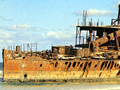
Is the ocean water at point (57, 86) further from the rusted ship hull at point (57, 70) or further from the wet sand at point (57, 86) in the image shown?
the rusted ship hull at point (57, 70)

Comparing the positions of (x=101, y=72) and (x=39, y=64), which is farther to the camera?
(x=101, y=72)

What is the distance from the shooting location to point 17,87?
3000 centimetres

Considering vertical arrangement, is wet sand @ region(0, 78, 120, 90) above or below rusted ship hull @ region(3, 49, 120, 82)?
below

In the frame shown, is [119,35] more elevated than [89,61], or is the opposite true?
[119,35]

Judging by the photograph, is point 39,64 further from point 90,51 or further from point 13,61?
point 90,51

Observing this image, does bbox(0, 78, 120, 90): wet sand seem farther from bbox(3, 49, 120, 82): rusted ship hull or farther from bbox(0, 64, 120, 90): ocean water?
bbox(3, 49, 120, 82): rusted ship hull

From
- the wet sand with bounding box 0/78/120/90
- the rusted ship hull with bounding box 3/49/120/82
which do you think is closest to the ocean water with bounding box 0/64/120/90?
the wet sand with bounding box 0/78/120/90

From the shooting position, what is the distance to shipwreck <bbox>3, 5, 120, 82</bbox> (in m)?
A: 32.0

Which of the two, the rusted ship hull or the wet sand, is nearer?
the wet sand

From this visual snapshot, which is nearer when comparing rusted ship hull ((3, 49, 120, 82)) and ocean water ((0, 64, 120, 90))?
ocean water ((0, 64, 120, 90))

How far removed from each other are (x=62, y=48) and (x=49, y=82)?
6350 millimetres

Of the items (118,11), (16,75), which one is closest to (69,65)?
(16,75)

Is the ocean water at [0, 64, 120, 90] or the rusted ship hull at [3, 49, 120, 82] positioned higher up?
the rusted ship hull at [3, 49, 120, 82]

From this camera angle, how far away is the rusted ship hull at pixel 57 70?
31922mm
